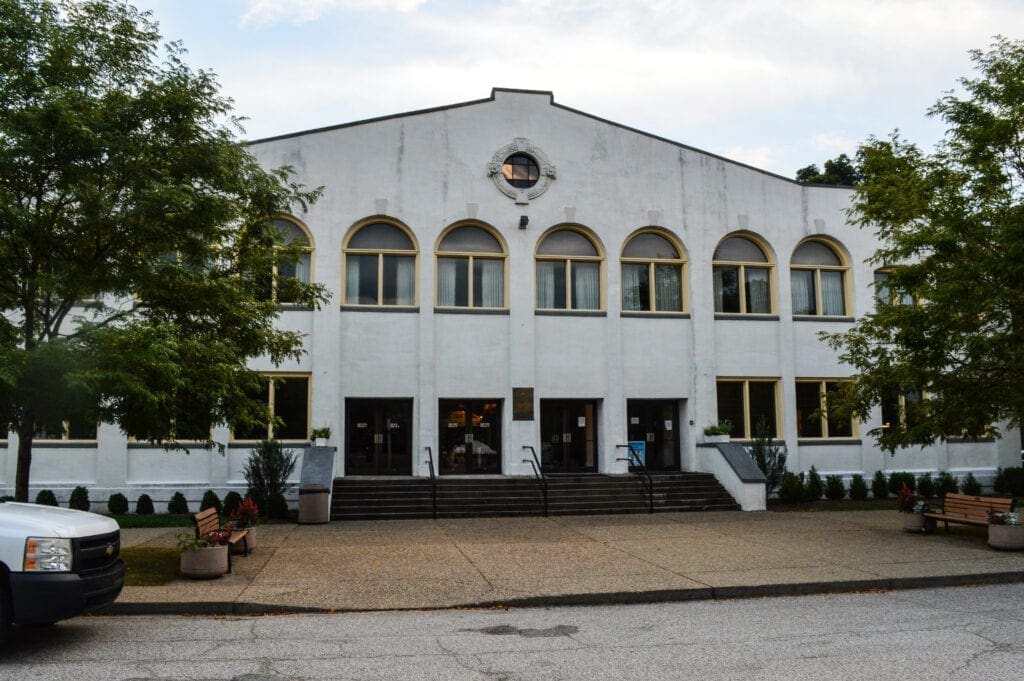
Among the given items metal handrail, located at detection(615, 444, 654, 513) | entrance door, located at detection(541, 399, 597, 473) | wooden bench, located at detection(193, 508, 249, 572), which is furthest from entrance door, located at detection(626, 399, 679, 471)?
wooden bench, located at detection(193, 508, 249, 572)

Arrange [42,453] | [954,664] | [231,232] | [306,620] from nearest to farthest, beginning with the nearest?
[954,664] → [306,620] → [231,232] → [42,453]

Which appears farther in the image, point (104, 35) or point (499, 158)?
point (499, 158)

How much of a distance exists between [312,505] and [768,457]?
11955 mm

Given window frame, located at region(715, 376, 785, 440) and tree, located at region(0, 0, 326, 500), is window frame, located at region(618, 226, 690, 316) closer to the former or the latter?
window frame, located at region(715, 376, 785, 440)

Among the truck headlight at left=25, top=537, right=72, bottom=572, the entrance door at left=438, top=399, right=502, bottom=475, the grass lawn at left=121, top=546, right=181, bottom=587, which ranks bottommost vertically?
the grass lawn at left=121, top=546, right=181, bottom=587

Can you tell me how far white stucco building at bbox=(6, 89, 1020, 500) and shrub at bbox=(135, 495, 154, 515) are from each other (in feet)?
1.37

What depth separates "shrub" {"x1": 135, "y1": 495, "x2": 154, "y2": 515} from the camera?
19.5m

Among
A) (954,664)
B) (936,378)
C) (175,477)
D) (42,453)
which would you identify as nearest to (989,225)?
(936,378)

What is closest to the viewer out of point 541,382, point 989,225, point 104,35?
point 104,35

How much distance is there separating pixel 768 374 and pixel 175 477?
15942 millimetres

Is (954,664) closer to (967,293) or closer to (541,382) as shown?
(967,293)

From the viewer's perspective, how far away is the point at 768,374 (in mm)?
23281

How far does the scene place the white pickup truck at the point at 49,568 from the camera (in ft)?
23.0

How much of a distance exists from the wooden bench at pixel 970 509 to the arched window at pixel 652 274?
9.30m
